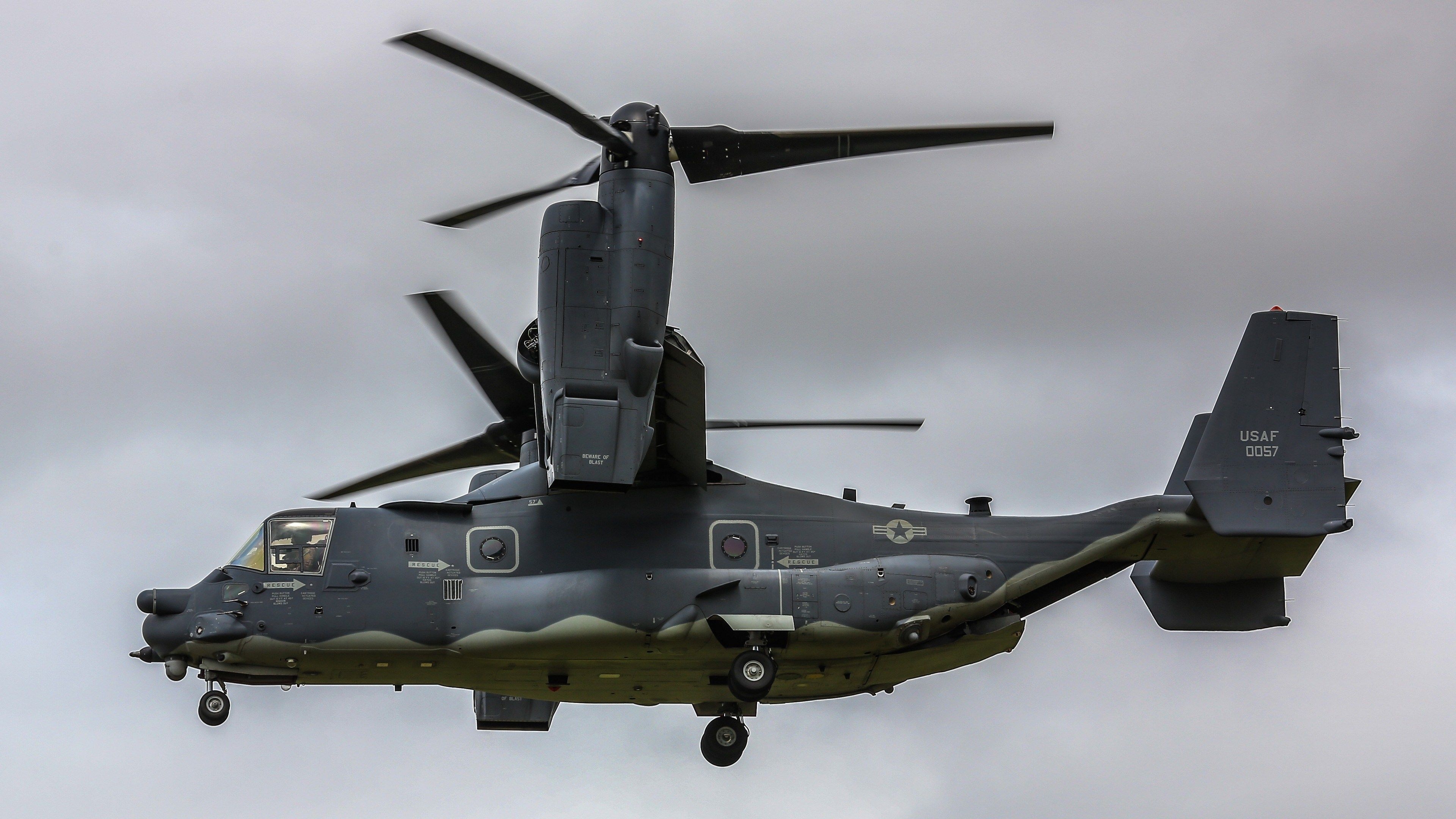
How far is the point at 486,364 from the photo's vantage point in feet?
76.6

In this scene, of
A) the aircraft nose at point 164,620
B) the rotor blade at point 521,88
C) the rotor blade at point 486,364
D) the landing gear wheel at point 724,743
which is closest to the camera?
the rotor blade at point 521,88

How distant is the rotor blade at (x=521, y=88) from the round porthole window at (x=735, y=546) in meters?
4.92

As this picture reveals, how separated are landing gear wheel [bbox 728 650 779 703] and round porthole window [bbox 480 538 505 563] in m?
3.20

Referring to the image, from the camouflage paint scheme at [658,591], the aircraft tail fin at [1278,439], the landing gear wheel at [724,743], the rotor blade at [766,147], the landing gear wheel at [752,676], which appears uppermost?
the rotor blade at [766,147]

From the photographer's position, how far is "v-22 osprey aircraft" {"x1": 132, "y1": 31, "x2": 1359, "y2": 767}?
63.2 ft

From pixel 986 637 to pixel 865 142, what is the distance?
6282 millimetres

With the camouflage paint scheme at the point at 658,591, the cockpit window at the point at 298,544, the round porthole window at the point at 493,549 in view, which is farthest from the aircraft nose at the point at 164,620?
the round porthole window at the point at 493,549

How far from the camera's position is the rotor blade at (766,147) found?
19688 mm

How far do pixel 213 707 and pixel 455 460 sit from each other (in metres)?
5.09

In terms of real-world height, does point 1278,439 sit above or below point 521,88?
below

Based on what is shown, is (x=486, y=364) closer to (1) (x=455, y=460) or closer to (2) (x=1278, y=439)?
(1) (x=455, y=460)

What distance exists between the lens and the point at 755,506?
21484 millimetres

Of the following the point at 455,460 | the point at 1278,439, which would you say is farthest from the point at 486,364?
the point at 1278,439

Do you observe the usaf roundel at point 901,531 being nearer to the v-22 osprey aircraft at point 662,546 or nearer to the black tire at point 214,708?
the v-22 osprey aircraft at point 662,546
